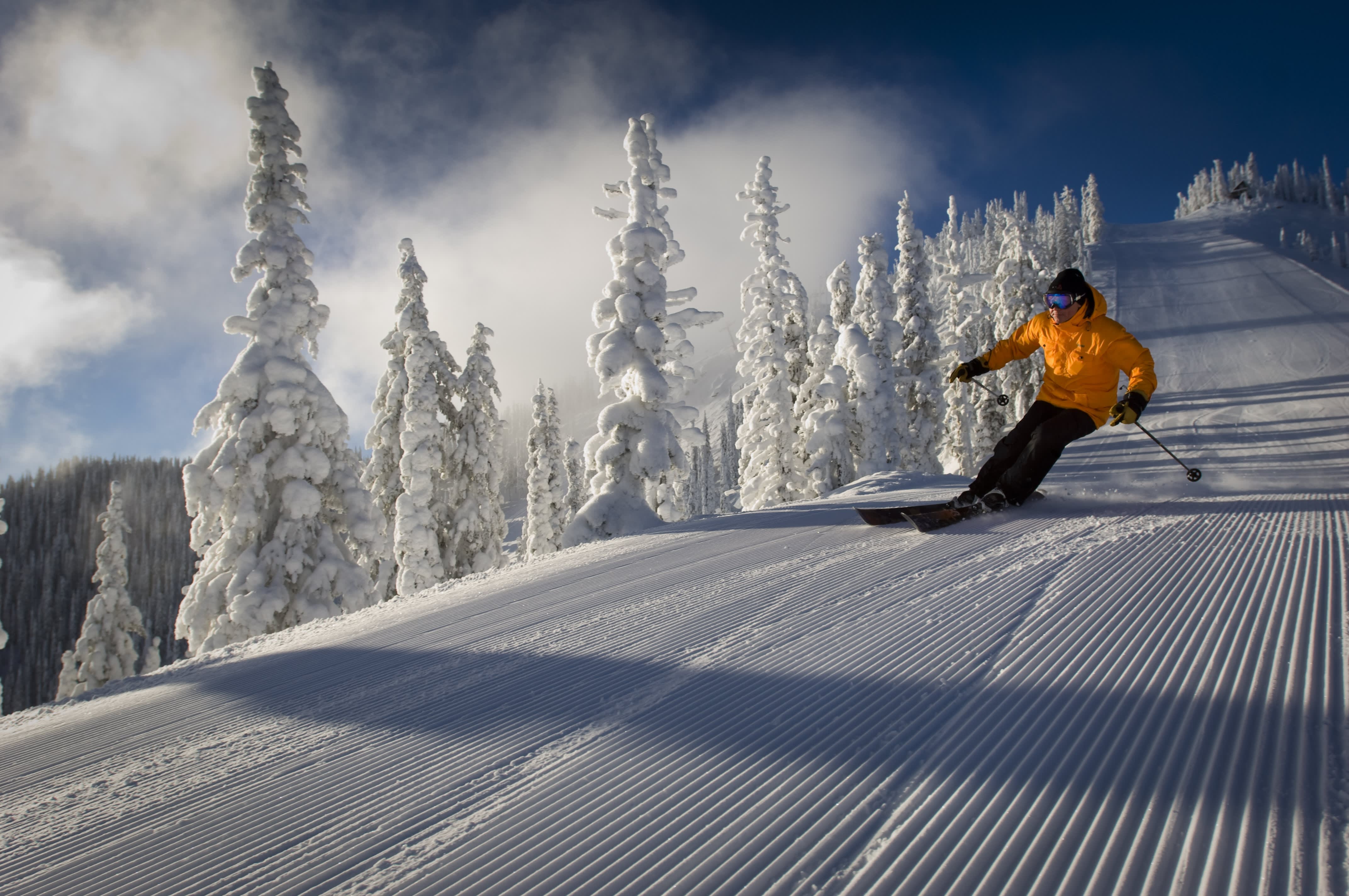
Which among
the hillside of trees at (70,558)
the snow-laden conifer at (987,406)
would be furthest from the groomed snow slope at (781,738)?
the hillside of trees at (70,558)

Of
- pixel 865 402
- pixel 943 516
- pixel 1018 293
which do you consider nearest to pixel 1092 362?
pixel 943 516

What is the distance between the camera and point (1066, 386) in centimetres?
577

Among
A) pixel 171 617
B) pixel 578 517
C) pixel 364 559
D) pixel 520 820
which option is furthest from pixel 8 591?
pixel 520 820

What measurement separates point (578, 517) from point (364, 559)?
6174 mm

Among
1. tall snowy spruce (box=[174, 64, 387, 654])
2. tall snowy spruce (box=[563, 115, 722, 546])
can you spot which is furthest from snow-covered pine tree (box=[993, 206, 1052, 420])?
tall snowy spruce (box=[174, 64, 387, 654])

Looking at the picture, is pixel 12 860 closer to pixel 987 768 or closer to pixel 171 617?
pixel 987 768

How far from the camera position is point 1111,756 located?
191 centimetres

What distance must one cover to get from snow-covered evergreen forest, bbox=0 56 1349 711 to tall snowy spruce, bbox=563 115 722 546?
0.15 ft

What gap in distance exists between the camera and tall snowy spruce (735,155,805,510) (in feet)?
79.2

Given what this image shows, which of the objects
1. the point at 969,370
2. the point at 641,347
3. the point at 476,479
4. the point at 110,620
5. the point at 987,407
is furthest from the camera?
the point at 987,407

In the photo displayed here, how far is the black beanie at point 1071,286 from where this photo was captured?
564 centimetres

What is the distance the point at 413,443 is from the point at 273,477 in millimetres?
7427

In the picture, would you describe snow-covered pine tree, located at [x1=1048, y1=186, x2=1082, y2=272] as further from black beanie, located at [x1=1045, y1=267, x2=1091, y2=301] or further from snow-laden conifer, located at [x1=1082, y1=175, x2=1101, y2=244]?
black beanie, located at [x1=1045, y1=267, x2=1091, y2=301]

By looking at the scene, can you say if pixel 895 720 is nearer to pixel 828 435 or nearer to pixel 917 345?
pixel 828 435
